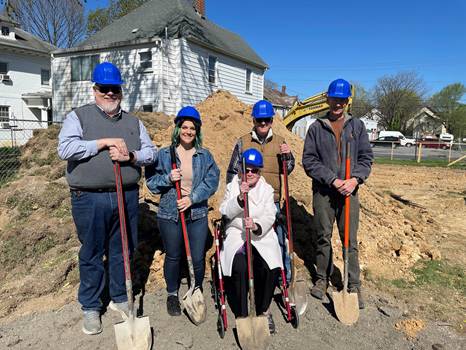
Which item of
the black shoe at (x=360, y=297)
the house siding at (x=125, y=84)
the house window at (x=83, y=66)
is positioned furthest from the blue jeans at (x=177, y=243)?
the house window at (x=83, y=66)

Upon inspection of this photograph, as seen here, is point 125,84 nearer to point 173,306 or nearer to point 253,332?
point 173,306

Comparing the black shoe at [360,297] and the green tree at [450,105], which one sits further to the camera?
the green tree at [450,105]

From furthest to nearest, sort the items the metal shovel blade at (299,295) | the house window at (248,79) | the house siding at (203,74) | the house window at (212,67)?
the house window at (248,79) → the house window at (212,67) → the house siding at (203,74) → the metal shovel blade at (299,295)

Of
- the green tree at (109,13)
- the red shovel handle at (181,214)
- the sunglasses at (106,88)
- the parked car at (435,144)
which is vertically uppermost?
the green tree at (109,13)

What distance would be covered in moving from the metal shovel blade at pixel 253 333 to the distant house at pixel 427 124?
69363 millimetres

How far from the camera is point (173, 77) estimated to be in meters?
15.6

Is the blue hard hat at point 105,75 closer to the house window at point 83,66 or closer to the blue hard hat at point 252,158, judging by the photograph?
the blue hard hat at point 252,158

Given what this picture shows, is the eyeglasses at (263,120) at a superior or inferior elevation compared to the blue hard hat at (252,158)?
superior

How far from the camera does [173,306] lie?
3.66m

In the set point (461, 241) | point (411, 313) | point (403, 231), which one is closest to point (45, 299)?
point (411, 313)

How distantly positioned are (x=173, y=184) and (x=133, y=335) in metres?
1.32

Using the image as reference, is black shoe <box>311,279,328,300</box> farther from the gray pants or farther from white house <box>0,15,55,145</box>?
white house <box>0,15,55,145</box>

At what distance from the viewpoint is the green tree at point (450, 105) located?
A: 6306 centimetres

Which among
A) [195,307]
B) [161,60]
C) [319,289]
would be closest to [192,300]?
[195,307]
